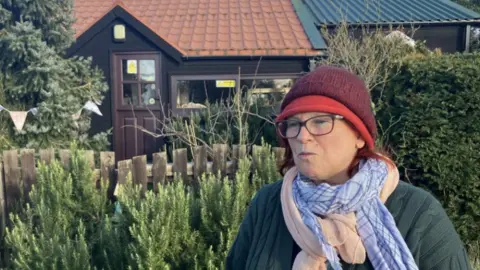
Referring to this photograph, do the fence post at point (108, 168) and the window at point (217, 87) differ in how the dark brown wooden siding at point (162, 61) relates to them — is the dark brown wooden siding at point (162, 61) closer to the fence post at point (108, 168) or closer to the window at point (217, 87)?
the window at point (217, 87)

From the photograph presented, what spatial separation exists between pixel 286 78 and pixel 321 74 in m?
7.48

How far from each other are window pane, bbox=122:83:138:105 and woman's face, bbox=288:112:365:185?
7800mm

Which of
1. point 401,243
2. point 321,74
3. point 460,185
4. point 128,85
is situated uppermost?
point 128,85

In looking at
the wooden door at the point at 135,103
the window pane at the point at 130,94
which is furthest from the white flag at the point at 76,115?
the window pane at the point at 130,94

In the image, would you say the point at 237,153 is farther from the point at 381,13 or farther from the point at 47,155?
the point at 381,13

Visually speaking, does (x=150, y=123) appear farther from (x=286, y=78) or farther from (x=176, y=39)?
(x=286, y=78)

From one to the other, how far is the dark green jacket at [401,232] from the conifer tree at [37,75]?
5.22 m

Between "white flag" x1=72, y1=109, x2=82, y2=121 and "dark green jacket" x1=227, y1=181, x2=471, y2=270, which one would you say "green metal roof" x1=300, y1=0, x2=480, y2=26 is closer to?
"white flag" x1=72, y1=109, x2=82, y2=121

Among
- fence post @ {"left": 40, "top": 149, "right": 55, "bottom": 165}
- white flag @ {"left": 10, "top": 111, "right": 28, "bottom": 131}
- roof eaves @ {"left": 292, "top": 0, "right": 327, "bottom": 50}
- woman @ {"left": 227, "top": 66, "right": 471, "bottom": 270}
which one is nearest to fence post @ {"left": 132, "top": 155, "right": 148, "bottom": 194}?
fence post @ {"left": 40, "top": 149, "right": 55, "bottom": 165}

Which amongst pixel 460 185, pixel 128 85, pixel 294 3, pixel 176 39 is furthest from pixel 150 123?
pixel 460 185

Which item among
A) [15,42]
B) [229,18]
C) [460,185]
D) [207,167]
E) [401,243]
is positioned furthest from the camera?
[229,18]

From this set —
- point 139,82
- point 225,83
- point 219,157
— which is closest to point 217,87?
point 225,83

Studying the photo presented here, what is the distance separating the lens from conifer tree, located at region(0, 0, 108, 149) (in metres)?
6.29

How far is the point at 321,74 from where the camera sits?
158 centimetres
